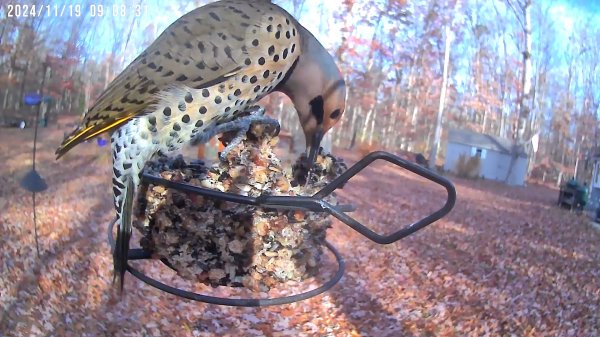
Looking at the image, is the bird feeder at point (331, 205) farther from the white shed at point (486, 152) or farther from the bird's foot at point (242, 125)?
the white shed at point (486, 152)

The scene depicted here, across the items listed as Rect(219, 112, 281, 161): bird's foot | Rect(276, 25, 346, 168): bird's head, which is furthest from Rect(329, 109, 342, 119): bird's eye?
Rect(219, 112, 281, 161): bird's foot

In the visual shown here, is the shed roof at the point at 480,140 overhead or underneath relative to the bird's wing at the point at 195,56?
overhead

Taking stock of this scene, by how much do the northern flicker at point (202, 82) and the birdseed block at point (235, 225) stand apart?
6cm

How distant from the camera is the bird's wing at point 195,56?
3.18 ft

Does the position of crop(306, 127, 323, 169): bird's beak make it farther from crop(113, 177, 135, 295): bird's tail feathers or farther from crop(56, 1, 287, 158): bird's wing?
crop(113, 177, 135, 295): bird's tail feathers

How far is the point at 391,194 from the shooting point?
340 inches

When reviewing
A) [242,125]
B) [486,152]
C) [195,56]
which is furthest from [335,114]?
[486,152]

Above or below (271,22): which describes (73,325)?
below

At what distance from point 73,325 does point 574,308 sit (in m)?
4.69

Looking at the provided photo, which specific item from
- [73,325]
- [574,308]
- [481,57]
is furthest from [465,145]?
[73,325]

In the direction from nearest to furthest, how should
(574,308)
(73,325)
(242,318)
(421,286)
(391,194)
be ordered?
(73,325) < (242,318) < (574,308) < (421,286) < (391,194)

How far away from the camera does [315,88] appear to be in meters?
1.01

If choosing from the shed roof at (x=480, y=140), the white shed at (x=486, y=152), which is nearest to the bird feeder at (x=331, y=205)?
the white shed at (x=486, y=152)

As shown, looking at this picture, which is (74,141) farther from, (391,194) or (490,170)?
(490,170)
